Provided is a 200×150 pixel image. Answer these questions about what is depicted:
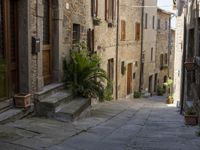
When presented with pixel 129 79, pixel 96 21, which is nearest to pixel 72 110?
pixel 96 21

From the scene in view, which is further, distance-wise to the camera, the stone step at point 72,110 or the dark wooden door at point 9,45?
the stone step at point 72,110

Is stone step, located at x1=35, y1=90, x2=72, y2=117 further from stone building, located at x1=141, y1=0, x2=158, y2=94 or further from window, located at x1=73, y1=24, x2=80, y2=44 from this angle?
stone building, located at x1=141, y1=0, x2=158, y2=94

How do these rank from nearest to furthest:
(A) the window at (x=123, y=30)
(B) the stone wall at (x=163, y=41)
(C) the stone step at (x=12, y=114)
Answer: (C) the stone step at (x=12, y=114) < (A) the window at (x=123, y=30) < (B) the stone wall at (x=163, y=41)

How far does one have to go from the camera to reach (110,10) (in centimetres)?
1756

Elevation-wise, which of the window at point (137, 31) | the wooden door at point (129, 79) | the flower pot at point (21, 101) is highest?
the window at point (137, 31)

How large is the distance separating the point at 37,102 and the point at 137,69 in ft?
52.8

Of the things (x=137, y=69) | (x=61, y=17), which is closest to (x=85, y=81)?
(x=61, y=17)

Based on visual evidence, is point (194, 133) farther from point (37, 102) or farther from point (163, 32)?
point (163, 32)

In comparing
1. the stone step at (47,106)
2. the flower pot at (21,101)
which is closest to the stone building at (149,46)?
the stone step at (47,106)

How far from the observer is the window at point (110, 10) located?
652 inches

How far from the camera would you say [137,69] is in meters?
24.5

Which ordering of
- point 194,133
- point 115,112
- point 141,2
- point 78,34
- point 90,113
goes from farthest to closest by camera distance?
point 141,2
point 78,34
point 115,112
point 90,113
point 194,133

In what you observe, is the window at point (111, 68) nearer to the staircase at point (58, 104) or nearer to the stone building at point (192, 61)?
the stone building at point (192, 61)

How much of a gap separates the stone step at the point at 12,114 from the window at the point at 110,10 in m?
8.81
